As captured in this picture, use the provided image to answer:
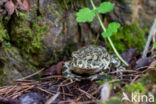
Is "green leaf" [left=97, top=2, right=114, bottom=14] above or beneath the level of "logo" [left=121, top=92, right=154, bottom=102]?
above

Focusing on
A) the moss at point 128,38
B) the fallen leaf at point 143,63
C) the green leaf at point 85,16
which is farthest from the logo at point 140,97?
the moss at point 128,38

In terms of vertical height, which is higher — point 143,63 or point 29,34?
point 29,34

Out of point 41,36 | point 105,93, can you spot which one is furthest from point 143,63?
point 41,36

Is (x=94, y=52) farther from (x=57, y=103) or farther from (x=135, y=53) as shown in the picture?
(x=57, y=103)

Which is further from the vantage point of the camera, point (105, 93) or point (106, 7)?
point (106, 7)

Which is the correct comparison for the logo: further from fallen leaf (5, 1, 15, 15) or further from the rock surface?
fallen leaf (5, 1, 15, 15)

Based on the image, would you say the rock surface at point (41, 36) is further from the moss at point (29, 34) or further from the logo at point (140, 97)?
the logo at point (140, 97)

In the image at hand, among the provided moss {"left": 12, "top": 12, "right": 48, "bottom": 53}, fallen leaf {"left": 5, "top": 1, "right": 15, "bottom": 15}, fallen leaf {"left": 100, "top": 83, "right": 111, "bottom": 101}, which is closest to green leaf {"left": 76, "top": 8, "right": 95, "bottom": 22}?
moss {"left": 12, "top": 12, "right": 48, "bottom": 53}

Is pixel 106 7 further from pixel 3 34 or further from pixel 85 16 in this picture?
pixel 3 34

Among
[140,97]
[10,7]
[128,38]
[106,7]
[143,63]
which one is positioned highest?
[10,7]

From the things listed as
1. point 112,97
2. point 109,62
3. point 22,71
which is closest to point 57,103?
point 112,97
